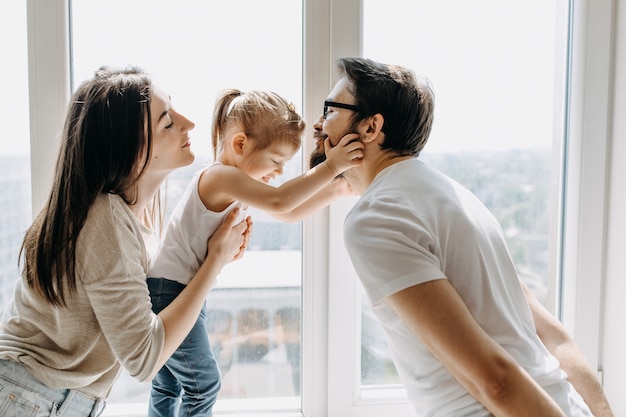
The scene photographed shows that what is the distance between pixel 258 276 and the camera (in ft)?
5.35

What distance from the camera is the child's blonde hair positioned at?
4.56ft

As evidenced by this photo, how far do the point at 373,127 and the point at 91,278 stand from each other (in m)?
0.69

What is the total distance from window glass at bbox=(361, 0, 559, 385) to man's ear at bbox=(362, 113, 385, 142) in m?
0.38

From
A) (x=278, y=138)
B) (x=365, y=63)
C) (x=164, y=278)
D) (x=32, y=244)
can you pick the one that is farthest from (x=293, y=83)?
(x=32, y=244)

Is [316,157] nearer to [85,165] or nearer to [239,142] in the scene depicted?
[239,142]

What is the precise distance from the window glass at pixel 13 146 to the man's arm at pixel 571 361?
1.38m

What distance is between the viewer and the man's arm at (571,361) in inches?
48.1

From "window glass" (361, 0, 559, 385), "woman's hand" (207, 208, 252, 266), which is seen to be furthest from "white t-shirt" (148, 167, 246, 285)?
"window glass" (361, 0, 559, 385)

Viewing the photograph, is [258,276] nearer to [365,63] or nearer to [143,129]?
[143,129]

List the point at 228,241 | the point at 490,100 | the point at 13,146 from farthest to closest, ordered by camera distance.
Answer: the point at 490,100 → the point at 13,146 → the point at 228,241

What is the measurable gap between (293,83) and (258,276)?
0.57 meters

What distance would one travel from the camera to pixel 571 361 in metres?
1.25

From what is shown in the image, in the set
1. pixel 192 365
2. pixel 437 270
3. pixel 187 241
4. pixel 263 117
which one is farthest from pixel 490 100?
pixel 192 365

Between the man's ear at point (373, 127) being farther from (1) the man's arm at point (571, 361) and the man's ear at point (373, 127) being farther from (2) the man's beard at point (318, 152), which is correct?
(1) the man's arm at point (571, 361)
